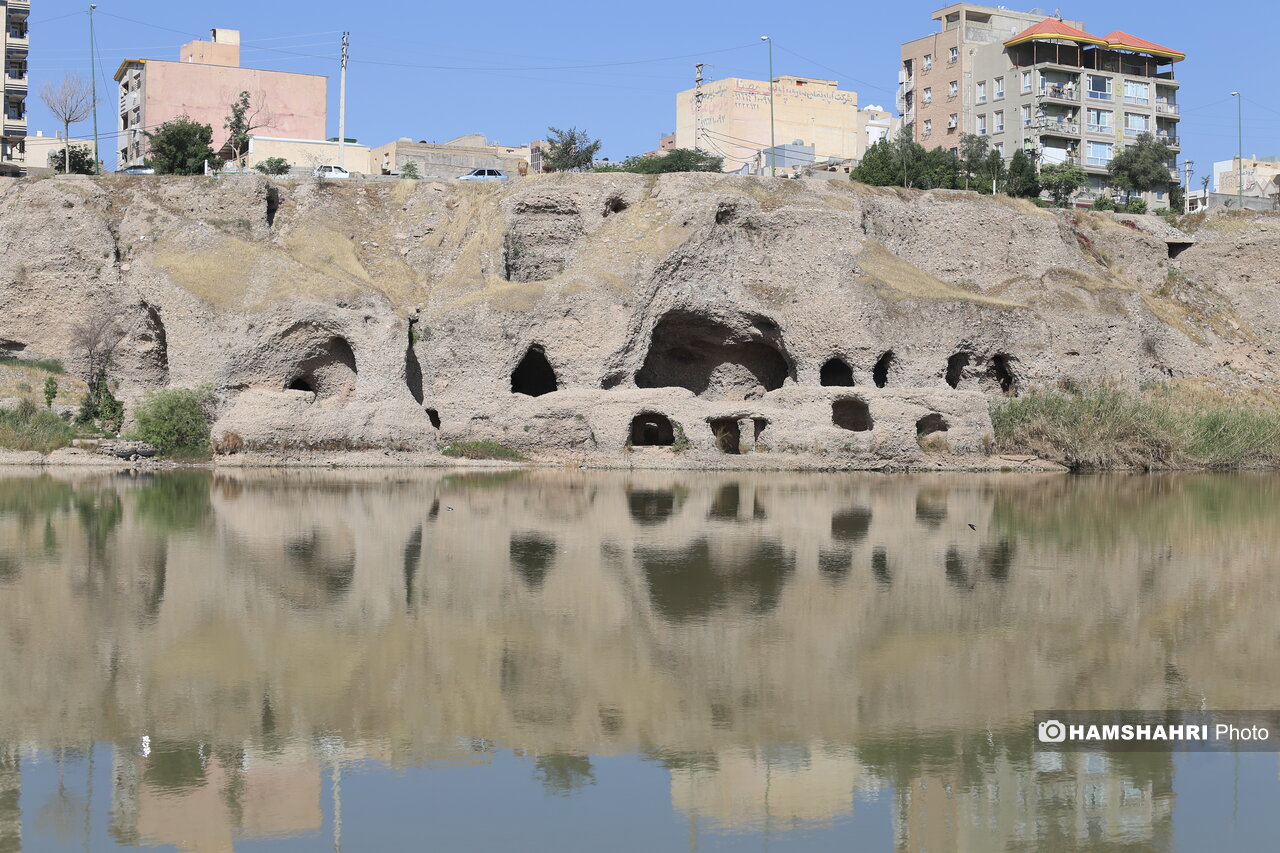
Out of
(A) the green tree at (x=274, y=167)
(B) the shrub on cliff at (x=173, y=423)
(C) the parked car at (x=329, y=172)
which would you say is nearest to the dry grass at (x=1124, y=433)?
(B) the shrub on cliff at (x=173, y=423)

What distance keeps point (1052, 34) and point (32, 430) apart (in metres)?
62.8

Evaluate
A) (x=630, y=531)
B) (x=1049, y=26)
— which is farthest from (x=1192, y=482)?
(x=1049, y=26)

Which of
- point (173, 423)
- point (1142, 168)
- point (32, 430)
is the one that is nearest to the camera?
point (32, 430)

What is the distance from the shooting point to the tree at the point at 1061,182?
65750 mm

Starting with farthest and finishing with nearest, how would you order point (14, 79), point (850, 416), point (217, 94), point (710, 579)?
1. point (14, 79)
2. point (217, 94)
3. point (850, 416)
4. point (710, 579)

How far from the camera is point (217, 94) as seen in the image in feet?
251

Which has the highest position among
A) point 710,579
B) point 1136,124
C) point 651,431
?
point 1136,124

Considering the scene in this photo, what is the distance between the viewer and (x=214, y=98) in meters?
76.6

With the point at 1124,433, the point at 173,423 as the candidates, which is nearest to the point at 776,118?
the point at 1124,433

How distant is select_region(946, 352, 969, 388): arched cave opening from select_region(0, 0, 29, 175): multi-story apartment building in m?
58.3

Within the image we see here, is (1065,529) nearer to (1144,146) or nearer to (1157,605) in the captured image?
(1157,605)

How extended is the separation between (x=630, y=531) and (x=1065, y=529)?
839 centimetres

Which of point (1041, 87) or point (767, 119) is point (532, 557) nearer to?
point (1041, 87)

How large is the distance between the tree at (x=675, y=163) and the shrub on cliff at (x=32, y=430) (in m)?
35.9
